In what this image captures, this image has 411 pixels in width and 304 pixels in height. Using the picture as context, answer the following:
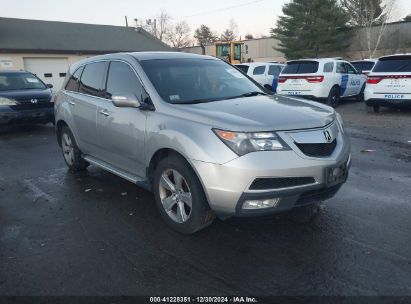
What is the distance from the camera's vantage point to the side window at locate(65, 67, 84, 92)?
5.74 meters

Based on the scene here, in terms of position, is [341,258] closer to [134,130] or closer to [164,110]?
[164,110]

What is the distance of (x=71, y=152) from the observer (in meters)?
6.14

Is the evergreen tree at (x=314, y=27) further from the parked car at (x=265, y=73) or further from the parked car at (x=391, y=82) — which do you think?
the parked car at (x=391, y=82)

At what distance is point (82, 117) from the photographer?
535 cm

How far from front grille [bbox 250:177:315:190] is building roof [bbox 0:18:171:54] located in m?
27.3

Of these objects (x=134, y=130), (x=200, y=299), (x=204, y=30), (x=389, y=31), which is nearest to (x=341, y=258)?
(x=200, y=299)

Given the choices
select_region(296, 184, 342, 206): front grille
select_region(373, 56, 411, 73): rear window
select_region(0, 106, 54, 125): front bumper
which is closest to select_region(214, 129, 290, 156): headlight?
select_region(296, 184, 342, 206): front grille

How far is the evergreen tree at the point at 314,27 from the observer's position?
39000 millimetres

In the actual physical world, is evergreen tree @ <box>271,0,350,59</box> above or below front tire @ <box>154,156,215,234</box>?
above

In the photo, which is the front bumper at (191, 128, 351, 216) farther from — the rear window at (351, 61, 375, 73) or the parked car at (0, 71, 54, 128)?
the rear window at (351, 61, 375, 73)

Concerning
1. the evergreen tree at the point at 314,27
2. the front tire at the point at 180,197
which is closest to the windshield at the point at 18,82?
the front tire at the point at 180,197

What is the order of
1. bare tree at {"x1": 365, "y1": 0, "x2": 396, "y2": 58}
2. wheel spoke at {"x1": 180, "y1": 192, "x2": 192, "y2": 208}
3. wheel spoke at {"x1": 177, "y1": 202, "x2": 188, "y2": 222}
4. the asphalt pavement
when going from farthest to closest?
bare tree at {"x1": 365, "y1": 0, "x2": 396, "y2": 58} < wheel spoke at {"x1": 177, "y1": 202, "x2": 188, "y2": 222} < wheel spoke at {"x1": 180, "y1": 192, "x2": 192, "y2": 208} < the asphalt pavement

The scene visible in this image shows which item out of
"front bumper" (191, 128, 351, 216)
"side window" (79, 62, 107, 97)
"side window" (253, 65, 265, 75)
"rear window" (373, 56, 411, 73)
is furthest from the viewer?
"side window" (253, 65, 265, 75)

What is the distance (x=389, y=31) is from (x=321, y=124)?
39.3 meters
